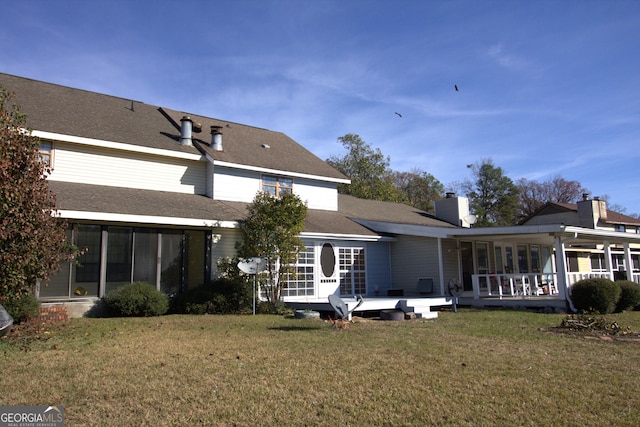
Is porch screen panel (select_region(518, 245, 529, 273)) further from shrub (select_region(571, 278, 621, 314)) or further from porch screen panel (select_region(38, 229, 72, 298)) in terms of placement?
porch screen panel (select_region(38, 229, 72, 298))

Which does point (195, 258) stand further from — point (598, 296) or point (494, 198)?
point (494, 198)

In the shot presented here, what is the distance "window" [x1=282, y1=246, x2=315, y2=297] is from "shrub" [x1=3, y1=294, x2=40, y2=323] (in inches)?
331

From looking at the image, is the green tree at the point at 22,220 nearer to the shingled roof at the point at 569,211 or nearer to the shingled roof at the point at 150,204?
the shingled roof at the point at 150,204

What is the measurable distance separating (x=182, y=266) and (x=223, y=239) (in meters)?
1.67

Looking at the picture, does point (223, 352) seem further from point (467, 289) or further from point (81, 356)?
point (467, 289)

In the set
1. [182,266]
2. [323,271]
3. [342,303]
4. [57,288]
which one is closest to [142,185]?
[182,266]

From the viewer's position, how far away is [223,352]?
8.71 metres

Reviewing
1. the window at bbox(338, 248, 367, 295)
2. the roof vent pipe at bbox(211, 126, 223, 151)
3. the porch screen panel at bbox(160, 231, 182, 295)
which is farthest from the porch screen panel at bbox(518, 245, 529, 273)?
the porch screen panel at bbox(160, 231, 182, 295)

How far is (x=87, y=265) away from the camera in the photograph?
49.1 ft

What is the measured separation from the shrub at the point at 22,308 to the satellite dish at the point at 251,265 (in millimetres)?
5406

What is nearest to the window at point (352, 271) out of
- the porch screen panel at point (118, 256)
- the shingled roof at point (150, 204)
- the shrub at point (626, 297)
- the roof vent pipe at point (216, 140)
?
the shingled roof at point (150, 204)

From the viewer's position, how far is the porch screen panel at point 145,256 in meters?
15.8

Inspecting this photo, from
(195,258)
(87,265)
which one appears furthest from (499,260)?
(87,265)

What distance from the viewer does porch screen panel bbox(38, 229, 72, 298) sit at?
14.2 meters
